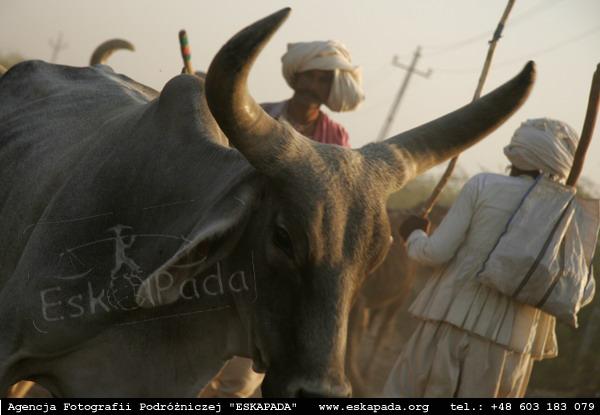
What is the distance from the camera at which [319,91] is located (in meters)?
5.00

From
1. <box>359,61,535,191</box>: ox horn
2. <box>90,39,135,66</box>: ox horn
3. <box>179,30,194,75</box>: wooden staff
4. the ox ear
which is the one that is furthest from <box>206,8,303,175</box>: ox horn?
<box>90,39,135,66</box>: ox horn

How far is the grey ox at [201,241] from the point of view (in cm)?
259

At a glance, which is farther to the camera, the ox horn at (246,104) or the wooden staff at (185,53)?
the wooden staff at (185,53)

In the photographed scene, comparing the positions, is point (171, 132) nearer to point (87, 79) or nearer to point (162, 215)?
point (162, 215)

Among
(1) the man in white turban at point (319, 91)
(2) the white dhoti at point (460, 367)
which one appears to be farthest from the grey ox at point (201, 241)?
(2) the white dhoti at point (460, 367)

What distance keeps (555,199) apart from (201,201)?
2.32 m

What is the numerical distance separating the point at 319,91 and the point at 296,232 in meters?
2.52

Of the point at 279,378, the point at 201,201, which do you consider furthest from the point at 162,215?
the point at 279,378

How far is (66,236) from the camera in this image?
10.3 feet

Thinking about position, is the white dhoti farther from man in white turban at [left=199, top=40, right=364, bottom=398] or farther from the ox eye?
the ox eye

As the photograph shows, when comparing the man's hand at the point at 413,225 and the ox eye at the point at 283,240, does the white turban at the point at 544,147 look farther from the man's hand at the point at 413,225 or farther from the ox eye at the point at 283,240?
the ox eye at the point at 283,240

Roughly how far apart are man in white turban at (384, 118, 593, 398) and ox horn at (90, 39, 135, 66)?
2.81m

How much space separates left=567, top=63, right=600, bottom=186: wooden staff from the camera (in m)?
4.57

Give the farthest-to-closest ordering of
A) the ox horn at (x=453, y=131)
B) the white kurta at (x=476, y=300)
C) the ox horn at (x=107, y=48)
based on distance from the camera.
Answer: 1. the ox horn at (x=107, y=48)
2. the white kurta at (x=476, y=300)
3. the ox horn at (x=453, y=131)
